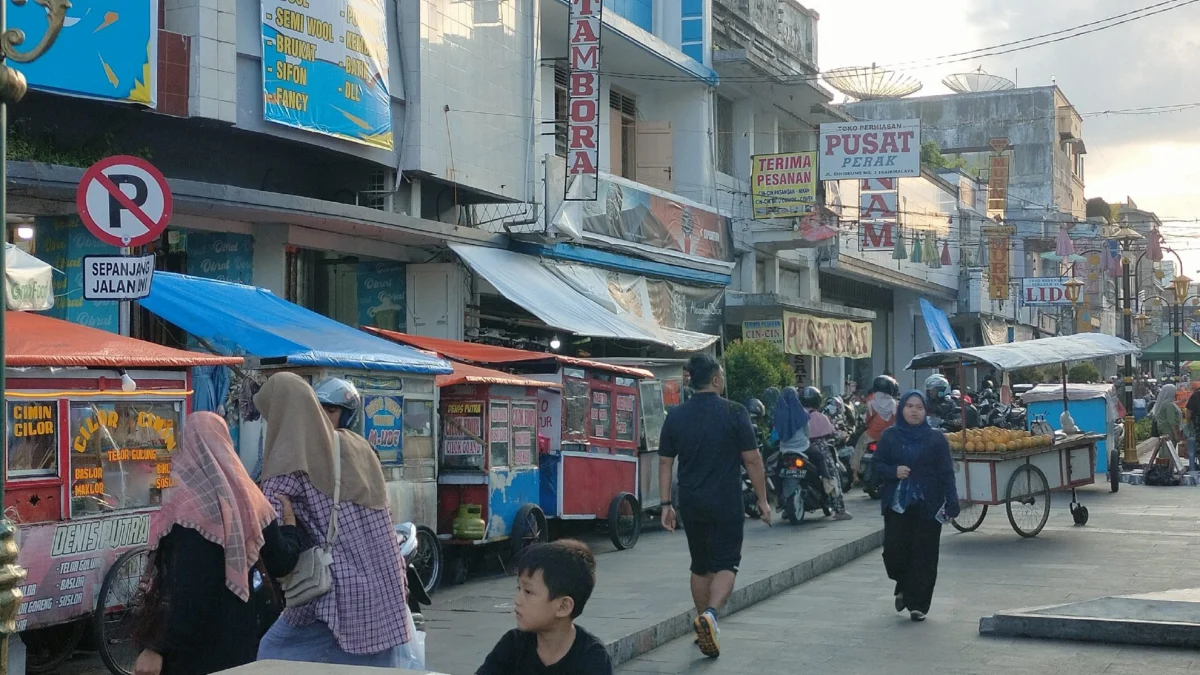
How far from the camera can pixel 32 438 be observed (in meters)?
7.33

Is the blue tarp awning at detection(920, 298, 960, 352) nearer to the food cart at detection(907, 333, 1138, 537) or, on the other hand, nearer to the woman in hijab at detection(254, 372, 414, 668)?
the food cart at detection(907, 333, 1138, 537)

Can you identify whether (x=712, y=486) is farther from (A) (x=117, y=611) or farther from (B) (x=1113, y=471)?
(B) (x=1113, y=471)

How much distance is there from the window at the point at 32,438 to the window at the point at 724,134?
1946cm

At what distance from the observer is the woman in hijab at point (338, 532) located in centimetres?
461

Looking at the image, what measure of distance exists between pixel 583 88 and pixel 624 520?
261 inches

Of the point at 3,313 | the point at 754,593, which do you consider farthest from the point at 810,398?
the point at 3,313

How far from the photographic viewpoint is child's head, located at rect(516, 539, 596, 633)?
149 inches

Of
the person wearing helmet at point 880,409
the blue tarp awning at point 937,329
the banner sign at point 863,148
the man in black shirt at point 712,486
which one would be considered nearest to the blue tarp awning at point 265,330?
the man in black shirt at point 712,486

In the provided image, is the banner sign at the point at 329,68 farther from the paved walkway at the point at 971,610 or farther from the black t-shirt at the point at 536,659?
the black t-shirt at the point at 536,659

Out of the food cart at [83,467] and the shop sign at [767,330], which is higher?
the shop sign at [767,330]

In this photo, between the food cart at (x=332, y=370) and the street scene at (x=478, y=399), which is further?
the food cart at (x=332, y=370)

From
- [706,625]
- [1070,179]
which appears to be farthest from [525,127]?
[1070,179]

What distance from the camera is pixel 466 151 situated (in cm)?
1644

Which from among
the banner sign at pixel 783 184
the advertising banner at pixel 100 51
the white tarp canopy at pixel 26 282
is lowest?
the white tarp canopy at pixel 26 282
